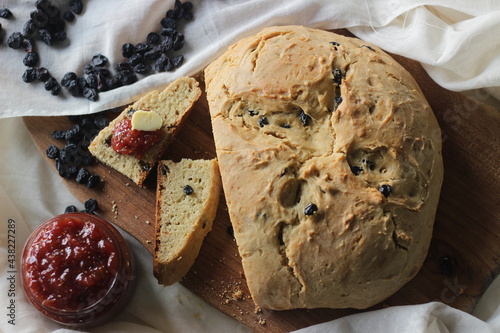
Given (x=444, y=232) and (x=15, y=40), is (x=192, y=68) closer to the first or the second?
(x=15, y=40)

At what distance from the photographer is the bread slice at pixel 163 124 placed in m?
4.12

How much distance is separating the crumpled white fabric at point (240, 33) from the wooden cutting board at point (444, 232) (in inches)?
9.1

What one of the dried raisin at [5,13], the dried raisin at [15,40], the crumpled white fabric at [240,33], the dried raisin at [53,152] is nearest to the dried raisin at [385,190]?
the crumpled white fabric at [240,33]

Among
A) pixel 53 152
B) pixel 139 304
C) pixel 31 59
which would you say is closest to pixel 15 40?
pixel 31 59

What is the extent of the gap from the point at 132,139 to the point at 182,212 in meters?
0.66

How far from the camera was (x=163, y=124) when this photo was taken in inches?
163

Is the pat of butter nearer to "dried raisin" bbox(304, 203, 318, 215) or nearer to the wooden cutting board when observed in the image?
the wooden cutting board

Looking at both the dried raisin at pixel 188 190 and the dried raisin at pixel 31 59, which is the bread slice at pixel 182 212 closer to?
the dried raisin at pixel 188 190

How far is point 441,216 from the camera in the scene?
4.02 meters

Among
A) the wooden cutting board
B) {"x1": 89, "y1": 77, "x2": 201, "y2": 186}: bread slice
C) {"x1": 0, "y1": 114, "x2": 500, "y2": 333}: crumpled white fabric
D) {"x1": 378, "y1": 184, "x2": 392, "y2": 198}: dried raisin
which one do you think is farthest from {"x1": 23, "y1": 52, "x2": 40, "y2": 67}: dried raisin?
{"x1": 378, "y1": 184, "x2": 392, "y2": 198}: dried raisin

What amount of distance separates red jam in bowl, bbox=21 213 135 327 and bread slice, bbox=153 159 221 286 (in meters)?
0.31

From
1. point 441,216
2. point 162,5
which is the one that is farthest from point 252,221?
point 162,5

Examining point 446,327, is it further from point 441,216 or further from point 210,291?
point 210,291

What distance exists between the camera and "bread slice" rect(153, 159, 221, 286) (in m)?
3.94
